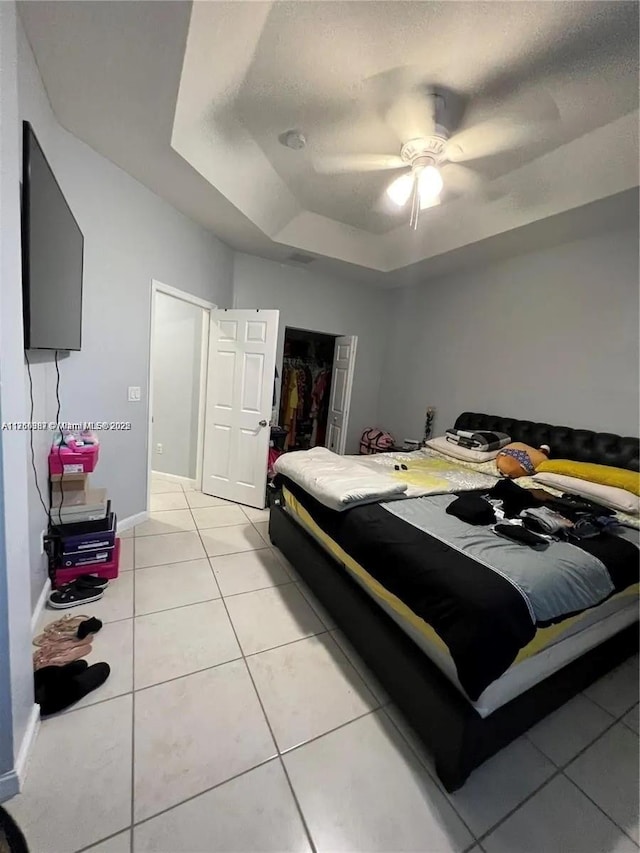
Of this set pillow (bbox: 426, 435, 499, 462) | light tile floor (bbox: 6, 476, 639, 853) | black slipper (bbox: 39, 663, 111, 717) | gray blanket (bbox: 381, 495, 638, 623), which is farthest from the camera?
pillow (bbox: 426, 435, 499, 462)

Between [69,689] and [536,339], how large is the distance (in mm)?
4047

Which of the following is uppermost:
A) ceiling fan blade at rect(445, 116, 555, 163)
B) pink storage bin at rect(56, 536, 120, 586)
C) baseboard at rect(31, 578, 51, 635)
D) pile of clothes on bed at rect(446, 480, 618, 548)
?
ceiling fan blade at rect(445, 116, 555, 163)

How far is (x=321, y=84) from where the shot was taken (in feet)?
6.07

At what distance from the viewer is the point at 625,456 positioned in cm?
251

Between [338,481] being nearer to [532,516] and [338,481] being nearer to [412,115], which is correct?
[532,516]

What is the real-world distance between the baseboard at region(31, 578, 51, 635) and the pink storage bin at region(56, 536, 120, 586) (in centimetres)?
5

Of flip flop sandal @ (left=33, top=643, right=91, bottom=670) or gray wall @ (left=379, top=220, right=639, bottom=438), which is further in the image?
gray wall @ (left=379, top=220, right=639, bottom=438)

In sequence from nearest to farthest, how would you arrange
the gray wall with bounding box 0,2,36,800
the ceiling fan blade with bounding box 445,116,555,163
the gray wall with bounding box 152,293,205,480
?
the gray wall with bounding box 0,2,36,800, the ceiling fan blade with bounding box 445,116,555,163, the gray wall with bounding box 152,293,205,480

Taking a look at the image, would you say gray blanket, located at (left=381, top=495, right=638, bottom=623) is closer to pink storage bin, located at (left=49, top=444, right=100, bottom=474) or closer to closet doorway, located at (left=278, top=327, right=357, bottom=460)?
pink storage bin, located at (left=49, top=444, right=100, bottom=474)

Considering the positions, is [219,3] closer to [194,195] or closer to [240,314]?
[194,195]

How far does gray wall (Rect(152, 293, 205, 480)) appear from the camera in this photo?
3.82m

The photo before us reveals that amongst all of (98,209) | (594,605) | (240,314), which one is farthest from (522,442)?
(98,209)

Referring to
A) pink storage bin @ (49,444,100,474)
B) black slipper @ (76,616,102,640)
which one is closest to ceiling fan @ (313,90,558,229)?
pink storage bin @ (49,444,100,474)

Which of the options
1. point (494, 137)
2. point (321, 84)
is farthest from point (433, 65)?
point (494, 137)
